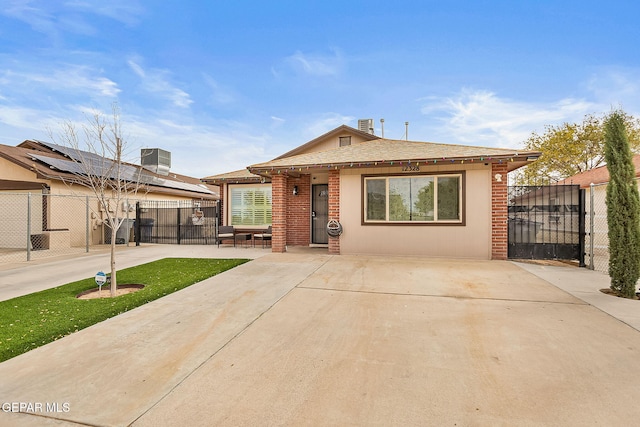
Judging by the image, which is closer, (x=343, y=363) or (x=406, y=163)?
(x=343, y=363)

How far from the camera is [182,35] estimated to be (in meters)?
12.1

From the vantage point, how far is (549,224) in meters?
7.79

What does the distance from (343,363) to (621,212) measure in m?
5.54

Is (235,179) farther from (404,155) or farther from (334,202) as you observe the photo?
(404,155)

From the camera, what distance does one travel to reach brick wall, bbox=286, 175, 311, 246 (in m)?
11.1

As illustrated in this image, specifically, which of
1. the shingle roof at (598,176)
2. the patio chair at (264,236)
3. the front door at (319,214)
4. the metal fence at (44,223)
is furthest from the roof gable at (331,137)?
the metal fence at (44,223)

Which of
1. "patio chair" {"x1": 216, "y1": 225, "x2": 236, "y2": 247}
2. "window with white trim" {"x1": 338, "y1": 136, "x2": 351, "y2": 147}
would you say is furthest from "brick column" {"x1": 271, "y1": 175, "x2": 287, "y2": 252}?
"window with white trim" {"x1": 338, "y1": 136, "x2": 351, "y2": 147}

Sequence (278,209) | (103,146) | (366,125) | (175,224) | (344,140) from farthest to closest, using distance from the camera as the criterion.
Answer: (366,125) < (344,140) < (175,224) < (278,209) < (103,146)

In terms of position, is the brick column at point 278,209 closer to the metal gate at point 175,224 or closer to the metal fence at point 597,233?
the metal gate at point 175,224

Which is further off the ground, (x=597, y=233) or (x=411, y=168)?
(x=411, y=168)

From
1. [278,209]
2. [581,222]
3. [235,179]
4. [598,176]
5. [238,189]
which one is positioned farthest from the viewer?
[598,176]

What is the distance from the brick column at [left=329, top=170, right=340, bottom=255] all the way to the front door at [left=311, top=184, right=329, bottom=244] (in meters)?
1.84

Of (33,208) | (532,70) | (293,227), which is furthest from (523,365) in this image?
(33,208)

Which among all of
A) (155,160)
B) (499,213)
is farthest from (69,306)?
(155,160)
